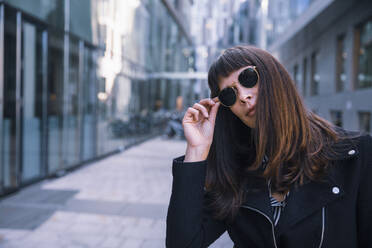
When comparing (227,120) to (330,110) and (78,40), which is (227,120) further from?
(330,110)

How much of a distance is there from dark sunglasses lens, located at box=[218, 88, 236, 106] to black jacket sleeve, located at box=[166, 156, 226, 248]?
269mm

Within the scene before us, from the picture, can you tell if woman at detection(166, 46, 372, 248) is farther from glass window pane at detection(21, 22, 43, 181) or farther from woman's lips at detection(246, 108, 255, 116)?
glass window pane at detection(21, 22, 43, 181)

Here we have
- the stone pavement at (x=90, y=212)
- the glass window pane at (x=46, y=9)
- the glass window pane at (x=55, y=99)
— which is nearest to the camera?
the stone pavement at (x=90, y=212)

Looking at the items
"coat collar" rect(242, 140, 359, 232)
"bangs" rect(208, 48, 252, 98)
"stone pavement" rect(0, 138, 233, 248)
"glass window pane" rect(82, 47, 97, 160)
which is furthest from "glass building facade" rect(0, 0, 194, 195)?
"coat collar" rect(242, 140, 359, 232)

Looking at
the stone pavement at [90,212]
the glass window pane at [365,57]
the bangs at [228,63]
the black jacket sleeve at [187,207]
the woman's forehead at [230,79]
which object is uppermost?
the glass window pane at [365,57]

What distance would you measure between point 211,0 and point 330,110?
1916cm

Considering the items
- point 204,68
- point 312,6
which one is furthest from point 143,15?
point 204,68

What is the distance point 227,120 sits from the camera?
67.5 inches

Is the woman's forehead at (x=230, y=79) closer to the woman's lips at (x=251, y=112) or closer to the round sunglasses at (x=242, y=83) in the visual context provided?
the round sunglasses at (x=242, y=83)

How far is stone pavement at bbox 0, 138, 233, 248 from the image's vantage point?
415 centimetres

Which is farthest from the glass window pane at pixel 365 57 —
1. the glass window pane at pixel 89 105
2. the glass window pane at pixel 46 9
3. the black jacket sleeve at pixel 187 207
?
the black jacket sleeve at pixel 187 207

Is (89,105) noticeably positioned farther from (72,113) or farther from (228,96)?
(228,96)

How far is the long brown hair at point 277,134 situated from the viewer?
1.41m

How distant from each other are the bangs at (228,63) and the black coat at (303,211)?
1.26 ft
